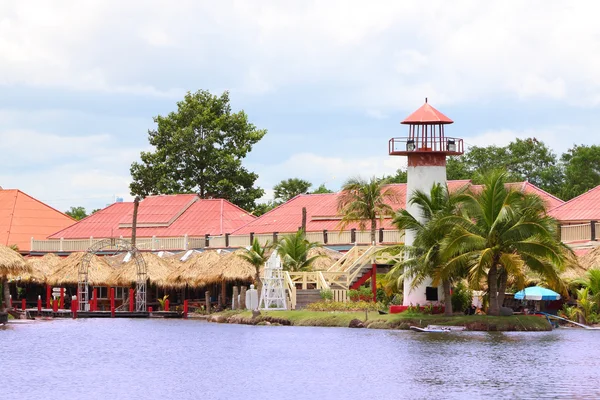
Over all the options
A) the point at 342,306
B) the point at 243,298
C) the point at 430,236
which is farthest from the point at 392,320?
the point at 243,298

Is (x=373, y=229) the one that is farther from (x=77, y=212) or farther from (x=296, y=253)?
(x=77, y=212)

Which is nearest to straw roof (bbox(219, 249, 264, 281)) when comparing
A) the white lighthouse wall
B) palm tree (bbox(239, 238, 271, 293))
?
palm tree (bbox(239, 238, 271, 293))

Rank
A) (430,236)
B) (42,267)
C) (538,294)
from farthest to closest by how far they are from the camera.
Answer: (42,267), (538,294), (430,236)

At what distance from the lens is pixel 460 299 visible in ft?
155

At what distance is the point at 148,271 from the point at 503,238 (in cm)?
2179

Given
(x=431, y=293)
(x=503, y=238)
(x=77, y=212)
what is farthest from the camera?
(x=77, y=212)

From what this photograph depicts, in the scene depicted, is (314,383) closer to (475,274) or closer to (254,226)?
(475,274)

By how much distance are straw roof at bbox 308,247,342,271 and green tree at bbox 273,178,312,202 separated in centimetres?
3140

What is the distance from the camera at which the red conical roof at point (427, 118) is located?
47250mm

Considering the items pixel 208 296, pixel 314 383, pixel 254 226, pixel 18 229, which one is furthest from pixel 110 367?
pixel 18 229

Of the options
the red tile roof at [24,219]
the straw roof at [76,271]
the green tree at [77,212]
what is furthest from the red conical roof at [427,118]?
the green tree at [77,212]

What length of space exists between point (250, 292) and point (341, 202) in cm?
814

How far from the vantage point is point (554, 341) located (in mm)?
40000

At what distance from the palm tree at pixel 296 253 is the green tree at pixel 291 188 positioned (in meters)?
33.9
